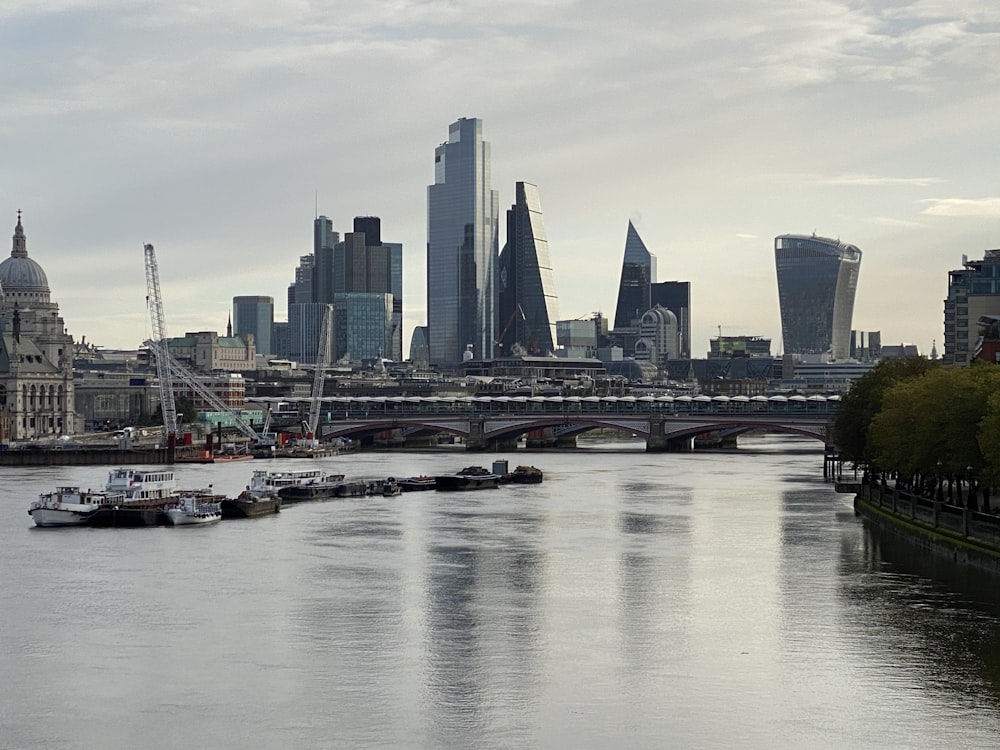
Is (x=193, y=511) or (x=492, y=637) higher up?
(x=193, y=511)

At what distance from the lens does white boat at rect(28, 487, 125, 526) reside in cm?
8081

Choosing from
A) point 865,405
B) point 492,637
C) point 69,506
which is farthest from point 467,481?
point 492,637

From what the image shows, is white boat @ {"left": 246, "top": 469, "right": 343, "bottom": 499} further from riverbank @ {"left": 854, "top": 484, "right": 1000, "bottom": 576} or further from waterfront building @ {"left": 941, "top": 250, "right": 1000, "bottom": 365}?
waterfront building @ {"left": 941, "top": 250, "right": 1000, "bottom": 365}

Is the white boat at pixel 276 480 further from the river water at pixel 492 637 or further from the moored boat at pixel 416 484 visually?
the river water at pixel 492 637

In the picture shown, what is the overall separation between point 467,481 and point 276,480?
43.4 ft

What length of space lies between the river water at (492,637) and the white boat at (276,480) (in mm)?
12159

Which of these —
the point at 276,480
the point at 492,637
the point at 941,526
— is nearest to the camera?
the point at 492,637

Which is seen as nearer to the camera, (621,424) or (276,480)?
(276,480)

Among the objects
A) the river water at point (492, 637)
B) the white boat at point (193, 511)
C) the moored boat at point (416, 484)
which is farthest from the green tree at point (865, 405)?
the white boat at point (193, 511)

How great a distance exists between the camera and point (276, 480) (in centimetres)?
10444

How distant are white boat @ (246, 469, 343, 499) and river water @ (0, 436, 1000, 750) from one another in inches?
479

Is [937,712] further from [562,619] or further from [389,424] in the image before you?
[389,424]

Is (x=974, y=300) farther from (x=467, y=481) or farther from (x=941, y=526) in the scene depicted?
(x=941, y=526)

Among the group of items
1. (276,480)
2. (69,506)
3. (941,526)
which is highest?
(276,480)
